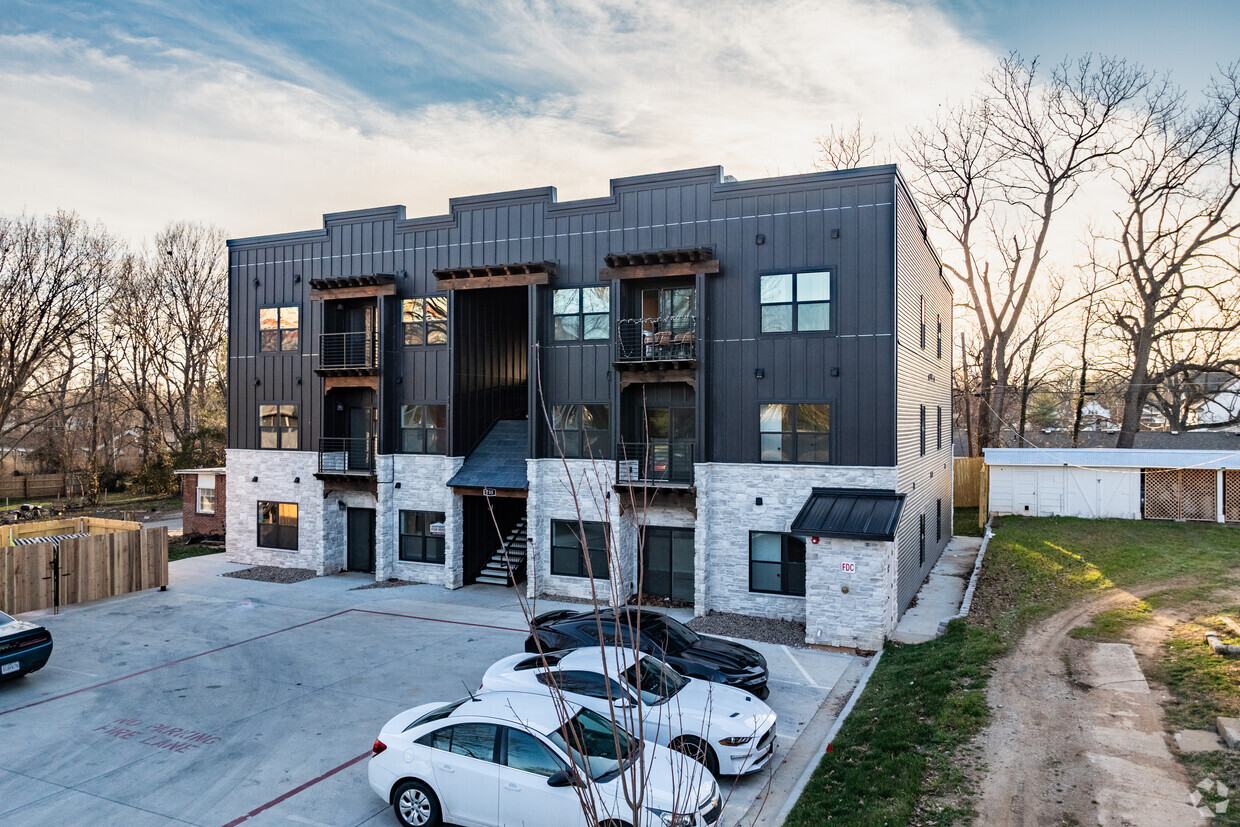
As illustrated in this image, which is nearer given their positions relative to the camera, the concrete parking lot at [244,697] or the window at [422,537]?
the concrete parking lot at [244,697]

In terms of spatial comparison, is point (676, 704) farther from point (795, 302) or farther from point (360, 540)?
point (360, 540)

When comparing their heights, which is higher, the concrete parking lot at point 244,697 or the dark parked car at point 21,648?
the dark parked car at point 21,648

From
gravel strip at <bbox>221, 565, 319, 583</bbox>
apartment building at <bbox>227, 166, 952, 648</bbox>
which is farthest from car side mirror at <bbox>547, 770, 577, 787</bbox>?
gravel strip at <bbox>221, 565, 319, 583</bbox>

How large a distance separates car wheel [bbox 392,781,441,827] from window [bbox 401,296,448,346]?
14754mm

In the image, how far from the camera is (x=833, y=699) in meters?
12.6

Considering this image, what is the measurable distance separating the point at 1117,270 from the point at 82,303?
52.8 m

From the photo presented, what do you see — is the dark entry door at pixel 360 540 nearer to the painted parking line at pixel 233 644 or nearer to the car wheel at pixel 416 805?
the painted parking line at pixel 233 644

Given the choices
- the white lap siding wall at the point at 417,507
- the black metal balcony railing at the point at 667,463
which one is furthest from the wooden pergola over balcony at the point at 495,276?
the black metal balcony railing at the point at 667,463

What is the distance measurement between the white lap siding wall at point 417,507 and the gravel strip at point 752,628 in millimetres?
7760

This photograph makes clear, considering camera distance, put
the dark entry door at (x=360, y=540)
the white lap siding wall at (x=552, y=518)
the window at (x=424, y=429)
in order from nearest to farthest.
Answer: the white lap siding wall at (x=552, y=518) → the window at (x=424, y=429) → the dark entry door at (x=360, y=540)

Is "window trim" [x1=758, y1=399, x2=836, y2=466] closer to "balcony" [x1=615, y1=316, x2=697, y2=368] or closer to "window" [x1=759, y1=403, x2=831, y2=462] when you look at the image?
"window" [x1=759, y1=403, x2=831, y2=462]

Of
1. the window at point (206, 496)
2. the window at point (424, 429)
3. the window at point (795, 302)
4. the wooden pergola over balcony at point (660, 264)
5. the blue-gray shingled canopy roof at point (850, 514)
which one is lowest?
the window at point (206, 496)

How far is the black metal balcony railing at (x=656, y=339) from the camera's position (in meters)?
18.4

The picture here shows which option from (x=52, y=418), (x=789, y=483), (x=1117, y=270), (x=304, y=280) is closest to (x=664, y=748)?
(x=789, y=483)
